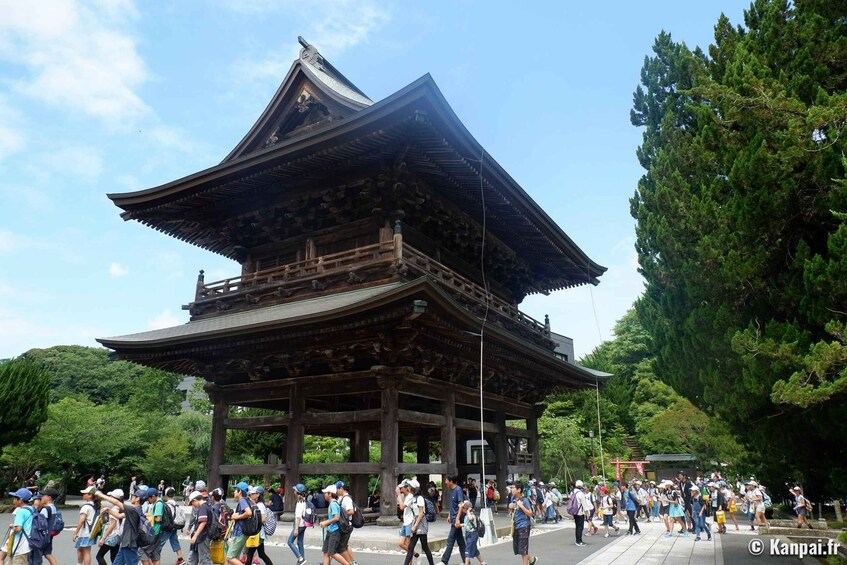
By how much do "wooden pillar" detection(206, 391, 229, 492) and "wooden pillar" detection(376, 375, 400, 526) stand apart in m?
4.83

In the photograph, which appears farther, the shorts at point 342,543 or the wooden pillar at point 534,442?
the wooden pillar at point 534,442

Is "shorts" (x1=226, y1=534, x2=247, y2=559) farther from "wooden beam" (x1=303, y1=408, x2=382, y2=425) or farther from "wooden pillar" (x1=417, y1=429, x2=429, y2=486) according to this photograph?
"wooden pillar" (x1=417, y1=429, x2=429, y2=486)

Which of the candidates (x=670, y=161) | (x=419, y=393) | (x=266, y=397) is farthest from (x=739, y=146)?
(x=266, y=397)

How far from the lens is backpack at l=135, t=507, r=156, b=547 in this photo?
7.97 metres

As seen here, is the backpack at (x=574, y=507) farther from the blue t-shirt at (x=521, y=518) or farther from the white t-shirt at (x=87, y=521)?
the white t-shirt at (x=87, y=521)

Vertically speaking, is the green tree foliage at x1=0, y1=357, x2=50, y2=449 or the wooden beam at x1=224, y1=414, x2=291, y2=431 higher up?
the green tree foliage at x1=0, y1=357, x2=50, y2=449

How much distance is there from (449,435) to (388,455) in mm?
2143

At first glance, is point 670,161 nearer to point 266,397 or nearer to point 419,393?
point 419,393

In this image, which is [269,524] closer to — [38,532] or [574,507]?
[38,532]

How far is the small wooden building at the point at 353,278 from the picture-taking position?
12.3 metres

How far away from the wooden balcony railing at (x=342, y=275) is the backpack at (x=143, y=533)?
265 inches

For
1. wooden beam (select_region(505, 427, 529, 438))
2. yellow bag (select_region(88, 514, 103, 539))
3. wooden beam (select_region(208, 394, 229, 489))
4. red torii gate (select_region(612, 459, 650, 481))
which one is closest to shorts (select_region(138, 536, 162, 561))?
yellow bag (select_region(88, 514, 103, 539))

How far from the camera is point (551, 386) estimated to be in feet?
64.0

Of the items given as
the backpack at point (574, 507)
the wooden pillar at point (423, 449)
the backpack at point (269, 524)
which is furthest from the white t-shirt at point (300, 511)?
the wooden pillar at point (423, 449)
